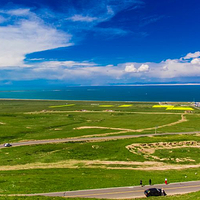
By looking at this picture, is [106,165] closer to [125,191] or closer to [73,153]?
[73,153]

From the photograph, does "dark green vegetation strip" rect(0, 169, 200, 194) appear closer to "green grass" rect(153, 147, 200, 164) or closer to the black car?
the black car

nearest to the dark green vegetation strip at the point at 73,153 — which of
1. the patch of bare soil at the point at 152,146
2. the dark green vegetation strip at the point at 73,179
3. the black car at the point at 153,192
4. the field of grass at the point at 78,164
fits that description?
the field of grass at the point at 78,164

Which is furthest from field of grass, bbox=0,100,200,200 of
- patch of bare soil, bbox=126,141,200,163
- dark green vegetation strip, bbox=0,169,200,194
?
patch of bare soil, bbox=126,141,200,163

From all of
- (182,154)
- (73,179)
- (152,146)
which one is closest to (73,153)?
(73,179)

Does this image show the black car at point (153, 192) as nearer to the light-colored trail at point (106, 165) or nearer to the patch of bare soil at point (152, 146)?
the light-colored trail at point (106, 165)

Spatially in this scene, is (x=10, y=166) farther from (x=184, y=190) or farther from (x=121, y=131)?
(x=121, y=131)
